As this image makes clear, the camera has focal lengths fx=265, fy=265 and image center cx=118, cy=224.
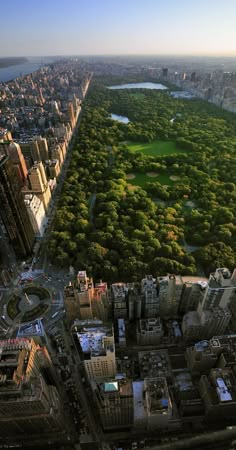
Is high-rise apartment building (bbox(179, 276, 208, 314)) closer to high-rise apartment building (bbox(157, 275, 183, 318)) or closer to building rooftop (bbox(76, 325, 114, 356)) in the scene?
high-rise apartment building (bbox(157, 275, 183, 318))

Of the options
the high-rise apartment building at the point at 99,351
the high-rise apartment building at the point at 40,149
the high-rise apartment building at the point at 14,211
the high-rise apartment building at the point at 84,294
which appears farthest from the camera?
the high-rise apartment building at the point at 40,149

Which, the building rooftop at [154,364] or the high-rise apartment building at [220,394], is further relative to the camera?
the building rooftop at [154,364]

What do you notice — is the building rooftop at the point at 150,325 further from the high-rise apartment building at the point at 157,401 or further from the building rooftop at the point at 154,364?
the high-rise apartment building at the point at 157,401

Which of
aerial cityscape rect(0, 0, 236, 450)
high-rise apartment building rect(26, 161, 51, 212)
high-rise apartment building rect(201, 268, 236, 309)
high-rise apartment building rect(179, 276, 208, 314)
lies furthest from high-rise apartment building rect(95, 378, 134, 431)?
high-rise apartment building rect(26, 161, 51, 212)

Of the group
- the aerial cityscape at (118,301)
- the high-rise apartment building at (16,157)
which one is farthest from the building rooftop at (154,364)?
the high-rise apartment building at (16,157)

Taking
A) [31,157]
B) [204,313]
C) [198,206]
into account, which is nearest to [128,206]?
[198,206]

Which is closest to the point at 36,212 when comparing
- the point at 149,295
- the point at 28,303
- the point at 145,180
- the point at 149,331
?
the point at 28,303

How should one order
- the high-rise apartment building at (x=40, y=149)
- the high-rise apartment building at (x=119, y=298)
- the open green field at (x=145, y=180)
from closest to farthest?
1. the high-rise apartment building at (x=119, y=298)
2. the open green field at (x=145, y=180)
3. the high-rise apartment building at (x=40, y=149)

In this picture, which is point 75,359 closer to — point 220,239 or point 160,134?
point 220,239
